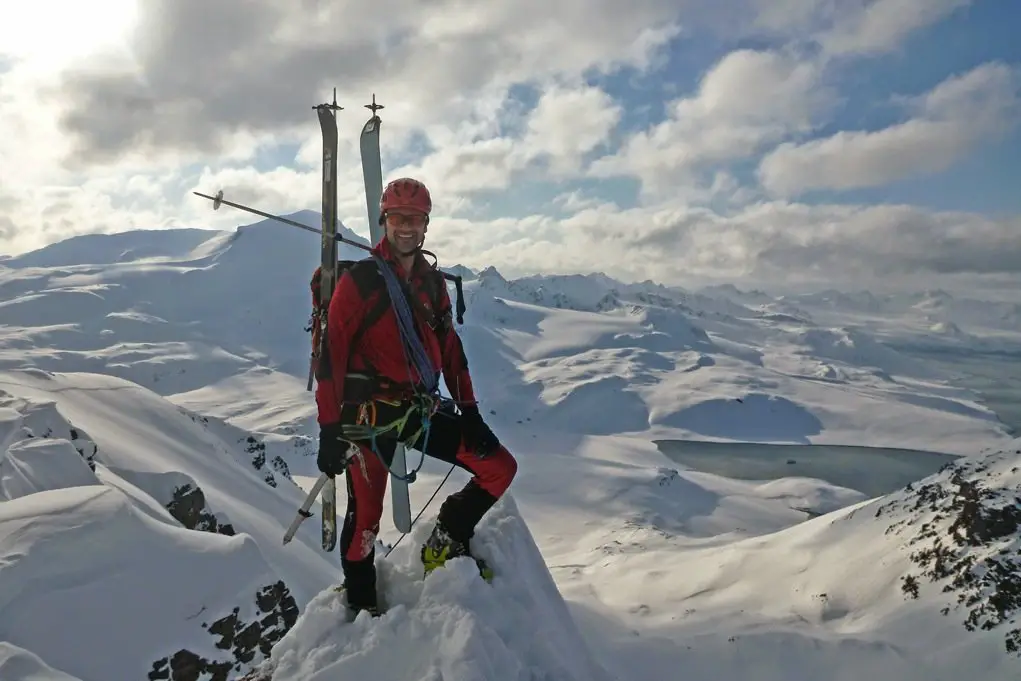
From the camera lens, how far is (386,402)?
17.7 ft

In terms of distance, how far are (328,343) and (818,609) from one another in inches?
796

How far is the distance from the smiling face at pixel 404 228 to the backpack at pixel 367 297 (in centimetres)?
33

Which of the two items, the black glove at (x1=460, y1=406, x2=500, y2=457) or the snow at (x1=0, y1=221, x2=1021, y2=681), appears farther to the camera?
the black glove at (x1=460, y1=406, x2=500, y2=457)

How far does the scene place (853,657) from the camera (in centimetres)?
1353

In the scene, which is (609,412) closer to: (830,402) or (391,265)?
(830,402)

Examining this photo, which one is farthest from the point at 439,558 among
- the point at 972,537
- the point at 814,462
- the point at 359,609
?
the point at 814,462

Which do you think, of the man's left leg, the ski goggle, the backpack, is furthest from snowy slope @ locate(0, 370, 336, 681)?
the ski goggle

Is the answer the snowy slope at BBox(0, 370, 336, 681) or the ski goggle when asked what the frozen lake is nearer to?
the snowy slope at BBox(0, 370, 336, 681)

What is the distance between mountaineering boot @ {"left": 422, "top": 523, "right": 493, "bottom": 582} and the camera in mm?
5855

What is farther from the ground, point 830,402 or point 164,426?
point 164,426

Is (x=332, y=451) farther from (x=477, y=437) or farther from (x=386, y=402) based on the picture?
(x=477, y=437)

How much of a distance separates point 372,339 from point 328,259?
50.5 inches

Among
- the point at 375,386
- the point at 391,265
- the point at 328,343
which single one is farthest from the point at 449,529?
the point at 391,265

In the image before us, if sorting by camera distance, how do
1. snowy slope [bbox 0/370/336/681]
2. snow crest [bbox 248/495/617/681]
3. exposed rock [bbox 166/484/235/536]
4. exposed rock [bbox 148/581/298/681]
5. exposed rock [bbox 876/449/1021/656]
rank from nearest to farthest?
snow crest [bbox 248/495/617/681]
snowy slope [bbox 0/370/336/681]
exposed rock [bbox 148/581/298/681]
exposed rock [bbox 876/449/1021/656]
exposed rock [bbox 166/484/235/536]
